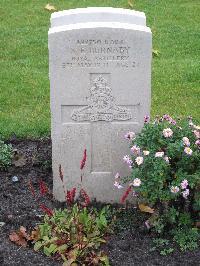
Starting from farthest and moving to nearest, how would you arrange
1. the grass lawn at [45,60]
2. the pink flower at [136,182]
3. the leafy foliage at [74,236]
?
the grass lawn at [45,60], the pink flower at [136,182], the leafy foliage at [74,236]

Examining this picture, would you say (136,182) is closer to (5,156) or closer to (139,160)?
(139,160)

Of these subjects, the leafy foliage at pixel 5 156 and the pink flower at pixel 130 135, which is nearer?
the pink flower at pixel 130 135

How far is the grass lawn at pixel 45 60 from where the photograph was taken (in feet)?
23.9

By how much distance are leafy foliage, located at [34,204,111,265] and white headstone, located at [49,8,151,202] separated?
0.48 metres

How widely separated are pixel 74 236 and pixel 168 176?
0.78 metres

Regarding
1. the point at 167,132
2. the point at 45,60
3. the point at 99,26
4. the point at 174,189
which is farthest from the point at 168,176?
the point at 45,60

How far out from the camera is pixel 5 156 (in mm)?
5871

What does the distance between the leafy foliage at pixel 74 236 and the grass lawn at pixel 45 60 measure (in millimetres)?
2010

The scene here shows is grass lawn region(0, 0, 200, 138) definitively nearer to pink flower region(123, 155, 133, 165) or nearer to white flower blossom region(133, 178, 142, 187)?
pink flower region(123, 155, 133, 165)

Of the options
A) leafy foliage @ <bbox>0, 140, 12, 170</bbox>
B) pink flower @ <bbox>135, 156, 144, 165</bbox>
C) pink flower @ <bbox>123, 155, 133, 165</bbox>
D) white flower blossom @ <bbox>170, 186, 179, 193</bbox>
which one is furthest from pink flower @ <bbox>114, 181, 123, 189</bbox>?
leafy foliage @ <bbox>0, 140, 12, 170</bbox>

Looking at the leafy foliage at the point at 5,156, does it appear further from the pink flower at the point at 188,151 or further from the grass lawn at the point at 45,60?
the pink flower at the point at 188,151

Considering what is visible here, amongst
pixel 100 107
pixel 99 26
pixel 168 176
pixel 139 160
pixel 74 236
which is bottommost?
pixel 74 236

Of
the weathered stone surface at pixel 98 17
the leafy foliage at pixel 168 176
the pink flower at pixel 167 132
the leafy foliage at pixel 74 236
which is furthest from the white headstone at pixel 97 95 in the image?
the leafy foliage at pixel 74 236

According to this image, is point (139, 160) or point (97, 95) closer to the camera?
point (139, 160)
